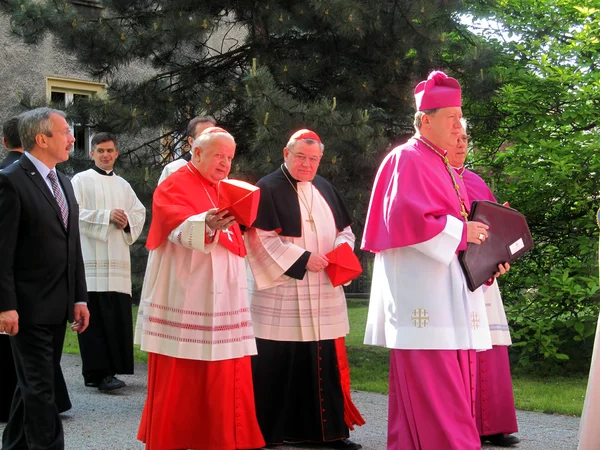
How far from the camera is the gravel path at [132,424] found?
Answer: 6160mm

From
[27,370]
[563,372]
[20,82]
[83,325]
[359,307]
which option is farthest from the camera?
[359,307]

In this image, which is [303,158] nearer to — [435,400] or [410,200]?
[410,200]

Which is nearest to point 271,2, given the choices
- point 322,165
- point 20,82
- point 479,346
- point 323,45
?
point 323,45

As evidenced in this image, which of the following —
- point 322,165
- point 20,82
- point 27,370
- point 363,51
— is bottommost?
point 27,370

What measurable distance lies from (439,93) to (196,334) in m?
2.08

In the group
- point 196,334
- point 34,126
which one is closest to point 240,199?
point 196,334

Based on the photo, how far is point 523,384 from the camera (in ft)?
29.6

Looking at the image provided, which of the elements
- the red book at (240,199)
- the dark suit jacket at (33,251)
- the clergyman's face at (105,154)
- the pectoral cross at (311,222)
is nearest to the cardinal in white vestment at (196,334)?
the red book at (240,199)

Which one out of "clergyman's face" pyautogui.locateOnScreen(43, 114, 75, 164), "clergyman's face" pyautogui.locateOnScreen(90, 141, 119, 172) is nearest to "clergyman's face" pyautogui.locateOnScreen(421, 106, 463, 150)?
"clergyman's face" pyautogui.locateOnScreen(43, 114, 75, 164)

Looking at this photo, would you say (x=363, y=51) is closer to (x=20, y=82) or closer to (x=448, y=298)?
(x=448, y=298)

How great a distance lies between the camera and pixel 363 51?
32.3 feet

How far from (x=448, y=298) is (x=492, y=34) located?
21.3ft

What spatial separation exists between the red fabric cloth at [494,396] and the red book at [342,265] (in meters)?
1.11

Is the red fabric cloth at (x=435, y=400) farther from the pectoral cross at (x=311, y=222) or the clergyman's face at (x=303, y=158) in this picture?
the clergyman's face at (x=303, y=158)
